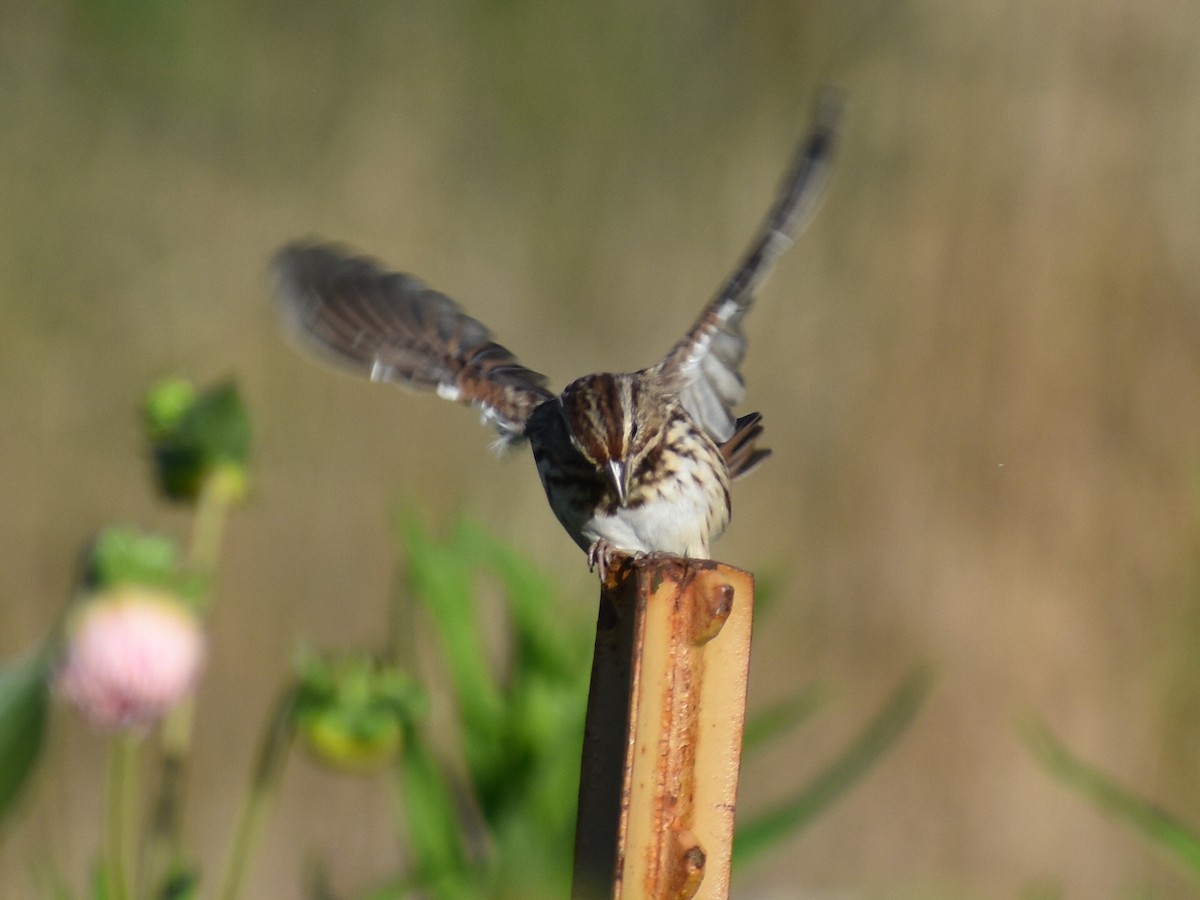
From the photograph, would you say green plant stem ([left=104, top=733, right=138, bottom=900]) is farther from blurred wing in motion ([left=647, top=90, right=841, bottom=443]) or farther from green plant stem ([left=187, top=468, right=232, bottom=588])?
blurred wing in motion ([left=647, top=90, right=841, bottom=443])

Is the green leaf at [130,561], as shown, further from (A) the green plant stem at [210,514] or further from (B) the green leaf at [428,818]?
(B) the green leaf at [428,818]

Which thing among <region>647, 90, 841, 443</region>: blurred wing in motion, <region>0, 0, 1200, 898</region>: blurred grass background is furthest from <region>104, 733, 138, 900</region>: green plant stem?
<region>0, 0, 1200, 898</region>: blurred grass background

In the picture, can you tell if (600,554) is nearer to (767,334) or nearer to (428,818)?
(428,818)

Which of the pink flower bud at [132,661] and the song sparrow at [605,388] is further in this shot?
the song sparrow at [605,388]

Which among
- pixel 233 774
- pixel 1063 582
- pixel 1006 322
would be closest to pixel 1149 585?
pixel 1063 582

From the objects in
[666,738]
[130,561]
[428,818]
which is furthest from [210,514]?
[666,738]

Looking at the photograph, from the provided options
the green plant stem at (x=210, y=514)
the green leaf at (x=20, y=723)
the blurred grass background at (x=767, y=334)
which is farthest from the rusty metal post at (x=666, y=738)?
the blurred grass background at (x=767, y=334)
